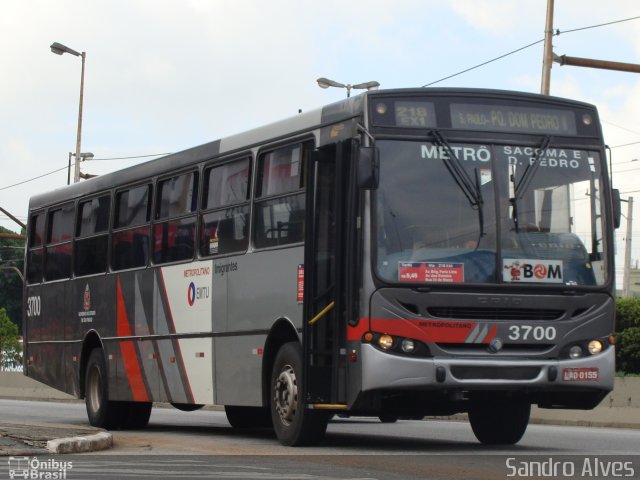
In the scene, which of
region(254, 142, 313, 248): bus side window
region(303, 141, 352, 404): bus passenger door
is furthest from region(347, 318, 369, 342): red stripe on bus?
region(254, 142, 313, 248): bus side window

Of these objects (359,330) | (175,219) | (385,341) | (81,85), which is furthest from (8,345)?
(385,341)

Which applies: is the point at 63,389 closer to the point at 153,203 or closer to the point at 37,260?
the point at 37,260

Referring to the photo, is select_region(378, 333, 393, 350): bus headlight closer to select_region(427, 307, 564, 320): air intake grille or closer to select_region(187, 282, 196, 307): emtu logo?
select_region(427, 307, 564, 320): air intake grille

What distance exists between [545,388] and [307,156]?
11.4 ft

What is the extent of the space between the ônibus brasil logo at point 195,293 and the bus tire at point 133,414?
3.31 m

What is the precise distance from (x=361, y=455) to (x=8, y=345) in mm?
40529

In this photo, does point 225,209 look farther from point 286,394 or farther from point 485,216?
point 485,216

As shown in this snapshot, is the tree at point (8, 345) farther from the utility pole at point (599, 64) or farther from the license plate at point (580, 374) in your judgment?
the license plate at point (580, 374)

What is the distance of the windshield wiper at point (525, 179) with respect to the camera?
13.5 meters

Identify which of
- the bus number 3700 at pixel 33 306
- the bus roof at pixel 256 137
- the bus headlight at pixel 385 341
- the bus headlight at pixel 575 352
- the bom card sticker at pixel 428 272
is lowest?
the bus headlight at pixel 575 352

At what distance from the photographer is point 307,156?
1462 centimetres

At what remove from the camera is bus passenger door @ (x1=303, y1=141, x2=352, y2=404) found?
1354 centimetres

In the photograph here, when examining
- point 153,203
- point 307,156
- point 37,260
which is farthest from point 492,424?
point 37,260

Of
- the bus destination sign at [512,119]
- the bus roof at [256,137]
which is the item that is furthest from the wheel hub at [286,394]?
the bus destination sign at [512,119]
